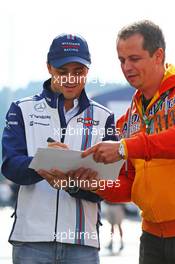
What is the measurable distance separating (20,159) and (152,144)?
51cm

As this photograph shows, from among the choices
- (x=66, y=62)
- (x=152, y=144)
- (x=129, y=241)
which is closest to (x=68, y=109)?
(x=66, y=62)

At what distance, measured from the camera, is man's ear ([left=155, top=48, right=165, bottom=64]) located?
3168 millimetres

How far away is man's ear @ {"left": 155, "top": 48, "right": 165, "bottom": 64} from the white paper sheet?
483 millimetres

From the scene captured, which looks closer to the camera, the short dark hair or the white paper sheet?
the white paper sheet

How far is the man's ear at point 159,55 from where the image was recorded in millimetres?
3168

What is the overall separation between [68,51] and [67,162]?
0.48 metres

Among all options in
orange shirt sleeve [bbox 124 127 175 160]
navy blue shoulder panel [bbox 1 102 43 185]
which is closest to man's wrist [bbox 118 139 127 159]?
orange shirt sleeve [bbox 124 127 175 160]

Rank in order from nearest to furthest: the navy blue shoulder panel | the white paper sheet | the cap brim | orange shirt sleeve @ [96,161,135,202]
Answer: the white paper sheet → the navy blue shoulder panel → the cap brim → orange shirt sleeve @ [96,161,135,202]

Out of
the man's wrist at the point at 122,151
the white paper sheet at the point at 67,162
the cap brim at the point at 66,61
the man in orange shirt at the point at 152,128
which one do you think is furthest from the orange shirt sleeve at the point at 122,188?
the cap brim at the point at 66,61

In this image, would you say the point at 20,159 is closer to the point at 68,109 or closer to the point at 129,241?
the point at 68,109

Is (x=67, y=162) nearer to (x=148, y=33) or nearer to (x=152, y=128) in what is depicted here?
(x=152, y=128)

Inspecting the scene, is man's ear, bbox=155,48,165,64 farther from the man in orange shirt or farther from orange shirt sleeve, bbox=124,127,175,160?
orange shirt sleeve, bbox=124,127,175,160

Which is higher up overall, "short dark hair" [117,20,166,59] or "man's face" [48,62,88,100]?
"short dark hair" [117,20,166,59]

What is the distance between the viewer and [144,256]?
3.26 meters
